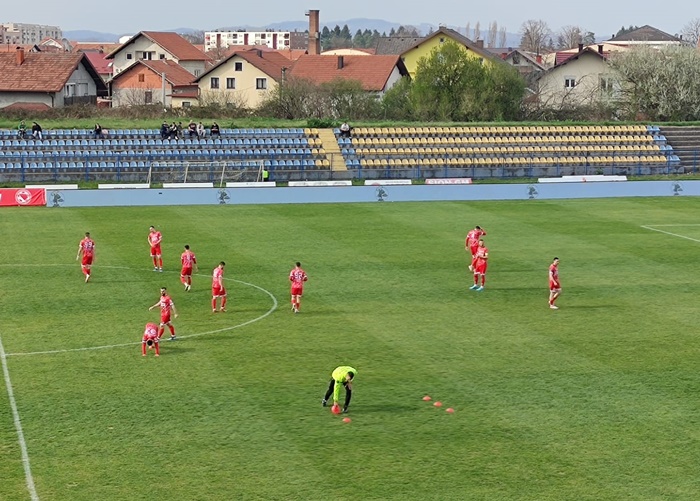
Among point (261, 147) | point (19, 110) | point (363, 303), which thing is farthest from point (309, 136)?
point (363, 303)

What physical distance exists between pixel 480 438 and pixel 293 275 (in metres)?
11.1

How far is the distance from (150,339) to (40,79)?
7108 centimetres

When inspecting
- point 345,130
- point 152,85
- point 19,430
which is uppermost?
point 152,85

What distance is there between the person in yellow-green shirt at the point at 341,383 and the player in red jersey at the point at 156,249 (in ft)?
51.1

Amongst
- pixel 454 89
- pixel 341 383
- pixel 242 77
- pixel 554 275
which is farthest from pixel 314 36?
pixel 341 383

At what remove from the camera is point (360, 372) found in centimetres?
2622

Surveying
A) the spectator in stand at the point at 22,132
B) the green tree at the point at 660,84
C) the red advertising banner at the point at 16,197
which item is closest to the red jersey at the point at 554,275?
the red advertising banner at the point at 16,197

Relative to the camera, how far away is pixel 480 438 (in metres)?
21.9

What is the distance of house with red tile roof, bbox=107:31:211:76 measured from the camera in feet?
454

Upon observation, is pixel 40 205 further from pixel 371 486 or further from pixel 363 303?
pixel 371 486

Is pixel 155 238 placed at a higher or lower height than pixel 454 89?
lower

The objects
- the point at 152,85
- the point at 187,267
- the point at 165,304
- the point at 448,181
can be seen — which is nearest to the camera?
the point at 165,304

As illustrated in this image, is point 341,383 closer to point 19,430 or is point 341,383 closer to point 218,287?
point 19,430

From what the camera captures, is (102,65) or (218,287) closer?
(218,287)
